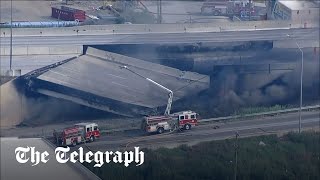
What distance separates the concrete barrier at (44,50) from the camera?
31.5ft

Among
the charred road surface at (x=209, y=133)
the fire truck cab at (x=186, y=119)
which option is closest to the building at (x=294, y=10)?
the charred road surface at (x=209, y=133)

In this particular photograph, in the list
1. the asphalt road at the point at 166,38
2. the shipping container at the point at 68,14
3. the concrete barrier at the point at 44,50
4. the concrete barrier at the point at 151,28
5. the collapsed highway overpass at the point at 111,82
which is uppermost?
the shipping container at the point at 68,14

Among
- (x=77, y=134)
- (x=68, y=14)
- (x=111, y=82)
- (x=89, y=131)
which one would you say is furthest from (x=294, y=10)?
(x=77, y=134)

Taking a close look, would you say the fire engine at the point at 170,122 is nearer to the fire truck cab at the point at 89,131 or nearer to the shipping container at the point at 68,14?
the fire truck cab at the point at 89,131

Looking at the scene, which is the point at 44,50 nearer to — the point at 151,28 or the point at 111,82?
the point at 111,82

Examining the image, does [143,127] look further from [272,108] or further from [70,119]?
[272,108]

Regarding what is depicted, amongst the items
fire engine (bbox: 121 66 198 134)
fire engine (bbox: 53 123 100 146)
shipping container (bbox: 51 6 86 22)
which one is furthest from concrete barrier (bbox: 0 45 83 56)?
fire engine (bbox: 53 123 100 146)

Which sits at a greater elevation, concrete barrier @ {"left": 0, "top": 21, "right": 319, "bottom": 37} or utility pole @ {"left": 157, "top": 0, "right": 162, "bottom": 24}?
utility pole @ {"left": 157, "top": 0, "right": 162, "bottom": 24}

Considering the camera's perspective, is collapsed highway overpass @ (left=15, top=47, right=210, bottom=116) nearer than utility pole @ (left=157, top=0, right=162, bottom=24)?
Yes

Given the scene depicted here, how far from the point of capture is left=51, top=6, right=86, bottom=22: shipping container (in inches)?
434

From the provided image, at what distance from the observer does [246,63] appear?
9.27m

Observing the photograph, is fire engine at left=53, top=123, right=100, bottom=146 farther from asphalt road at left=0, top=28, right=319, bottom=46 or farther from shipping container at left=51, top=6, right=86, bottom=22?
shipping container at left=51, top=6, right=86, bottom=22

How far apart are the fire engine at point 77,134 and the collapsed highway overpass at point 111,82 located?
30.9 inches

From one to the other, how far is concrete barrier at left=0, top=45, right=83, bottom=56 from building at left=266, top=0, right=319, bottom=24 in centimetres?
328
